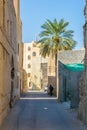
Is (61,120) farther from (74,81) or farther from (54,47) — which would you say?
(54,47)

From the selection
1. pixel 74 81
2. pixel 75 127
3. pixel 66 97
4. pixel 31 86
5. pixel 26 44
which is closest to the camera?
pixel 75 127

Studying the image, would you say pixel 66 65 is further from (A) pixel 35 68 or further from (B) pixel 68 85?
(A) pixel 35 68

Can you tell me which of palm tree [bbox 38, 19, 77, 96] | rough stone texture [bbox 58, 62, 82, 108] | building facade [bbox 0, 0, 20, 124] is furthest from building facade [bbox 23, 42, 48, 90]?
building facade [bbox 0, 0, 20, 124]

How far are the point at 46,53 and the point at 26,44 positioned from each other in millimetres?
80419

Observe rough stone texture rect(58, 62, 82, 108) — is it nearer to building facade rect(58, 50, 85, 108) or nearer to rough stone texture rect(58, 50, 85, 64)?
building facade rect(58, 50, 85, 108)

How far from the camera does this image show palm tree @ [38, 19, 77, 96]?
167 feet

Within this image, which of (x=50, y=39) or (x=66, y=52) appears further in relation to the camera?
(x=50, y=39)

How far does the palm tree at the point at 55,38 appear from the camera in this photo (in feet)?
167

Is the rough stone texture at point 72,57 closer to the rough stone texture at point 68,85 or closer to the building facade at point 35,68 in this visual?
the rough stone texture at point 68,85

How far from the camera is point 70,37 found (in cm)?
5175

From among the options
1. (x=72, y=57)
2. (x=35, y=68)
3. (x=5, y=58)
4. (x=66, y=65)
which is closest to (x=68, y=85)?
(x=66, y=65)

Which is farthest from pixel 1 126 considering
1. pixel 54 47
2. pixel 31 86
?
pixel 31 86

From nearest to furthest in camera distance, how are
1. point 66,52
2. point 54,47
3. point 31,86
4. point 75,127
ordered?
point 75,127
point 66,52
point 54,47
point 31,86

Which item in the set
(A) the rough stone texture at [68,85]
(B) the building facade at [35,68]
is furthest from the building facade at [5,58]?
(B) the building facade at [35,68]
